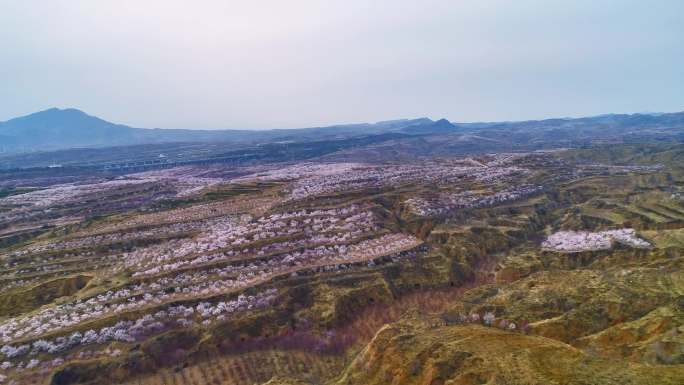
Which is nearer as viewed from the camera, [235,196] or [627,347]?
[627,347]

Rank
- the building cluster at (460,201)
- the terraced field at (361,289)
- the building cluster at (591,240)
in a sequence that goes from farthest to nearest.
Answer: the building cluster at (460,201), the building cluster at (591,240), the terraced field at (361,289)

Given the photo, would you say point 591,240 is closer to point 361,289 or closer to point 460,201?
point 460,201

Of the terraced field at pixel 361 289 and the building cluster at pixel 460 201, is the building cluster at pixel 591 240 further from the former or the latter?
the building cluster at pixel 460 201

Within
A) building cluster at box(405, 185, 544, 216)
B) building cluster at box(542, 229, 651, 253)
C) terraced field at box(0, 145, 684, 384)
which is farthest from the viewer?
building cluster at box(405, 185, 544, 216)

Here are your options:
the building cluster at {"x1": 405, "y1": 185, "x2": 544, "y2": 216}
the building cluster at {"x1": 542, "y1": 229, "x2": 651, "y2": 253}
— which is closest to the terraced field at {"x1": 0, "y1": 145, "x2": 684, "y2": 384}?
the building cluster at {"x1": 542, "y1": 229, "x2": 651, "y2": 253}

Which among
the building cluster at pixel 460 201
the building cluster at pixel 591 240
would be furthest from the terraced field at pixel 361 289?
the building cluster at pixel 460 201

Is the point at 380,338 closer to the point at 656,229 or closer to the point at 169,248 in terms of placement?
the point at 169,248

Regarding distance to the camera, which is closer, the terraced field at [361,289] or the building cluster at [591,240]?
the terraced field at [361,289]

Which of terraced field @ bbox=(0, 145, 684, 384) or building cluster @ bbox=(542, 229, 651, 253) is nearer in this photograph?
terraced field @ bbox=(0, 145, 684, 384)

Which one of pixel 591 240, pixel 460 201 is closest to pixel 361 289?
pixel 591 240

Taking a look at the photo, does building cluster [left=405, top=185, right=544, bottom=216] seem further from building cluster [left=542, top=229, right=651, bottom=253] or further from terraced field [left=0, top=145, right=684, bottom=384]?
building cluster [left=542, top=229, right=651, bottom=253]

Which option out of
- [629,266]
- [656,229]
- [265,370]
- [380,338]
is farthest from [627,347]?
[656,229]
